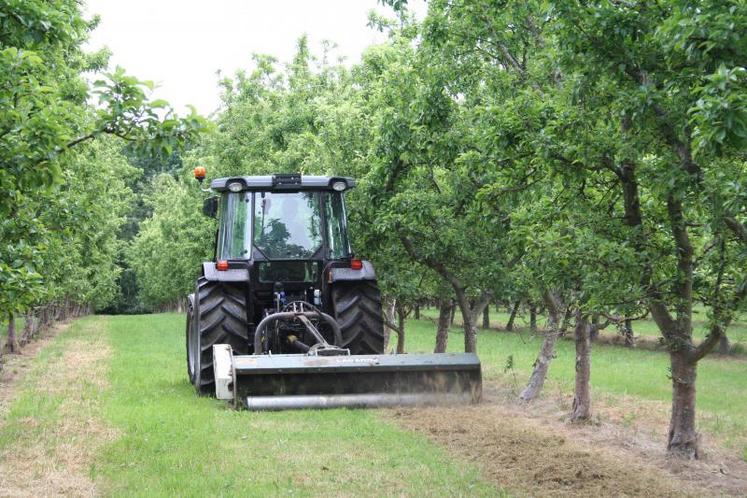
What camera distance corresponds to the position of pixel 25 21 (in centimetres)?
796

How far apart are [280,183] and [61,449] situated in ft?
17.7

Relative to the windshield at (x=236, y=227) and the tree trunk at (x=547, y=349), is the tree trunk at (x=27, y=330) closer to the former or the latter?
the windshield at (x=236, y=227)

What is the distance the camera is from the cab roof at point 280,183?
43.2 feet

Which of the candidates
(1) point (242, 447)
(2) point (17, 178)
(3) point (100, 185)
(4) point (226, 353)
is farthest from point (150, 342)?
(2) point (17, 178)

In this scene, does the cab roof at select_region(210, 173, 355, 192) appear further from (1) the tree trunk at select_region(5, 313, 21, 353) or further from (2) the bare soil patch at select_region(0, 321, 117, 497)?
(1) the tree trunk at select_region(5, 313, 21, 353)

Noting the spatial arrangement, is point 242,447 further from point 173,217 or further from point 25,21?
point 173,217

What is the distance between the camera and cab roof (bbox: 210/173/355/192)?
519 inches

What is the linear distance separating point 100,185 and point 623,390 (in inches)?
505

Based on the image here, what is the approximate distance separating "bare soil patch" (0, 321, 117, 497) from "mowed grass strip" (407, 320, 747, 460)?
654 cm

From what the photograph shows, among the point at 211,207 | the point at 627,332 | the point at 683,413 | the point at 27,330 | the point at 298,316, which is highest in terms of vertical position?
the point at 211,207

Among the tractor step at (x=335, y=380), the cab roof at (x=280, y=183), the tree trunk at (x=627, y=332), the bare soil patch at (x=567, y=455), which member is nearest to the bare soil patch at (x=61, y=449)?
the tractor step at (x=335, y=380)

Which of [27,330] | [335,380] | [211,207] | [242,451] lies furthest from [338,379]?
[27,330]

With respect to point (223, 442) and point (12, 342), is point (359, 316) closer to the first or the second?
point (223, 442)

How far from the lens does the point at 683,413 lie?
907 cm
